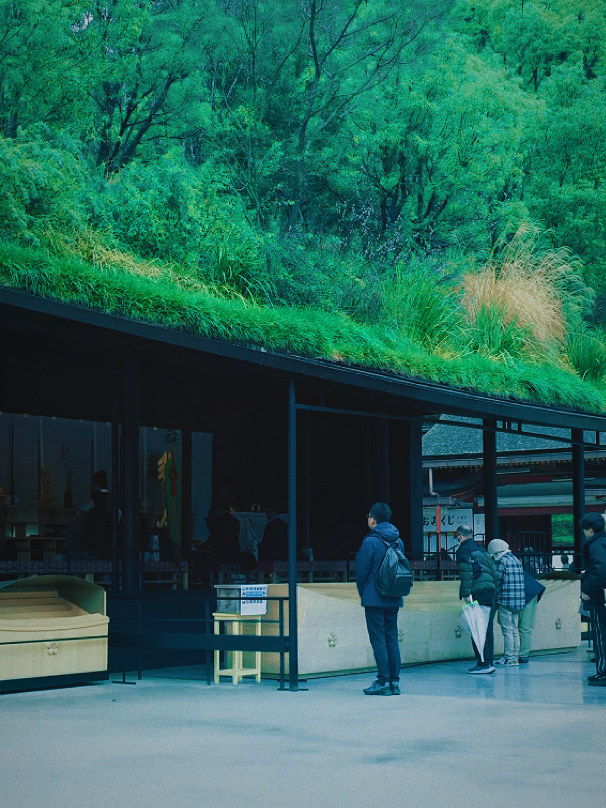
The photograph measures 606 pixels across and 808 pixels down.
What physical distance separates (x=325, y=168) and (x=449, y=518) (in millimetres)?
11139

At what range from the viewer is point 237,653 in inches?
455

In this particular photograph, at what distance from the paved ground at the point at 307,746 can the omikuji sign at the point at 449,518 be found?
20.8m

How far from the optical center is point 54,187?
1880 cm

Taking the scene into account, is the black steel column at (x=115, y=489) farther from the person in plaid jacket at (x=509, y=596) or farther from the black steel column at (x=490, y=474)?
the black steel column at (x=490, y=474)

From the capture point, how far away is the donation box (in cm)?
1074

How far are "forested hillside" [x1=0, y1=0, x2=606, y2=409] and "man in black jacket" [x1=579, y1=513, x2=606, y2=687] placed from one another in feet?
11.2

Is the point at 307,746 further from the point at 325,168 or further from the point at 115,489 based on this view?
the point at 325,168

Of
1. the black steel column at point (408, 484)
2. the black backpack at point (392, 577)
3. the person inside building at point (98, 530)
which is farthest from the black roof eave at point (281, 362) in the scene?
the black steel column at point (408, 484)

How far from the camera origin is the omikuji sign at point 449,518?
32438 mm

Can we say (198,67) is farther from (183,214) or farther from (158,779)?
(158,779)

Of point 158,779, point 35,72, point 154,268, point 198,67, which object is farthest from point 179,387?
point 158,779

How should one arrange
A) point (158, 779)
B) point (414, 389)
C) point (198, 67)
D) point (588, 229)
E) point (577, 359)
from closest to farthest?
1. point (158, 779)
2. point (414, 389)
3. point (577, 359)
4. point (198, 67)
5. point (588, 229)

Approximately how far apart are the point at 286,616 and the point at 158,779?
5.27 metres

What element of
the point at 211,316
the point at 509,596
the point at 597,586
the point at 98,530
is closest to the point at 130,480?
the point at 98,530
